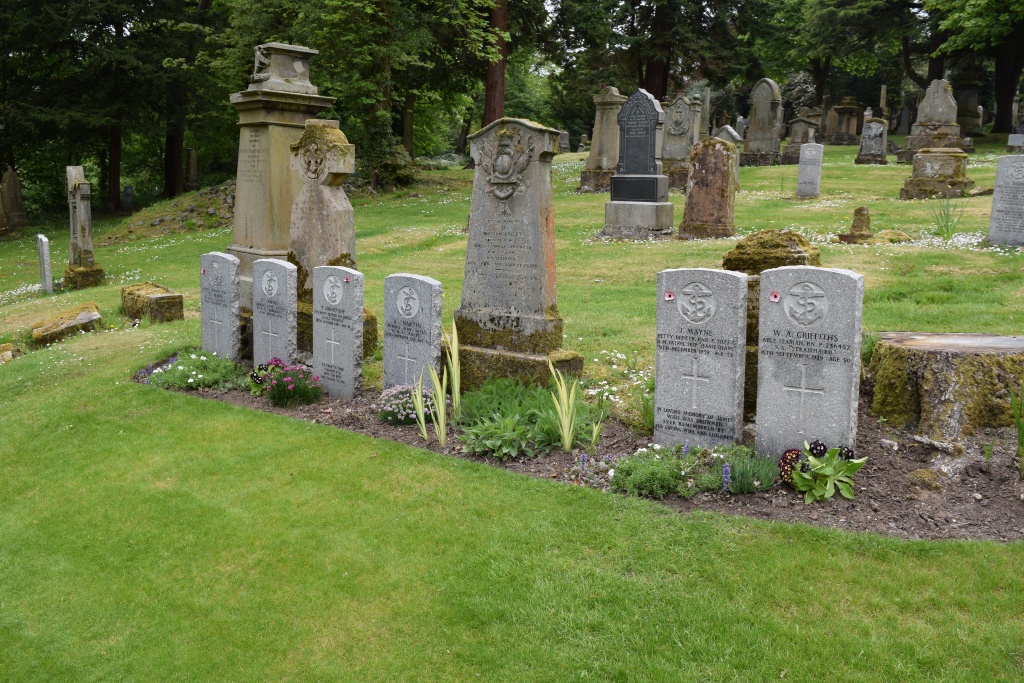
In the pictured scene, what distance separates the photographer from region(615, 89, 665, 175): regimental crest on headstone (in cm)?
1822

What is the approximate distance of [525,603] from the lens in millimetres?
4672

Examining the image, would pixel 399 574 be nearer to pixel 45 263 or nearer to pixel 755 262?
pixel 755 262

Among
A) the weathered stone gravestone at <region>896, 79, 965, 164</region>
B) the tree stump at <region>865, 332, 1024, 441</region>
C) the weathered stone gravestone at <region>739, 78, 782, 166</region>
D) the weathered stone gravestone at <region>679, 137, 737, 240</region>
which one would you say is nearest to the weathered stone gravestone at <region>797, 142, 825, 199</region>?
the weathered stone gravestone at <region>679, 137, 737, 240</region>

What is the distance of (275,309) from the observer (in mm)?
8609

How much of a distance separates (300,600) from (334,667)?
70cm

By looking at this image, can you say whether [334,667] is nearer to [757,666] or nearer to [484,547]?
[484,547]

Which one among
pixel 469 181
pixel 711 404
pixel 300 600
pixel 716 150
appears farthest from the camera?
pixel 469 181

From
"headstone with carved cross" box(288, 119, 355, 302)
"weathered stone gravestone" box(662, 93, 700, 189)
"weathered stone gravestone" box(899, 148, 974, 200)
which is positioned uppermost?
"weathered stone gravestone" box(662, 93, 700, 189)

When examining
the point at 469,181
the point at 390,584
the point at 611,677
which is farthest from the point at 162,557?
the point at 469,181

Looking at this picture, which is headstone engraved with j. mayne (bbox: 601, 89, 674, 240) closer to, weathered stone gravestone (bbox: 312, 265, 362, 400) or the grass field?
the grass field

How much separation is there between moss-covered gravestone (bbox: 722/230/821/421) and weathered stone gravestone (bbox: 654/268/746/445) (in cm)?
40

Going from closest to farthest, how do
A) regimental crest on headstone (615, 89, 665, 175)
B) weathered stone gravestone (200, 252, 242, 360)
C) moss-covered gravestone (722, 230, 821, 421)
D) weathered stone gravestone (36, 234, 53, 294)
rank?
1. moss-covered gravestone (722, 230, 821, 421)
2. weathered stone gravestone (200, 252, 242, 360)
3. weathered stone gravestone (36, 234, 53, 294)
4. regimental crest on headstone (615, 89, 665, 175)

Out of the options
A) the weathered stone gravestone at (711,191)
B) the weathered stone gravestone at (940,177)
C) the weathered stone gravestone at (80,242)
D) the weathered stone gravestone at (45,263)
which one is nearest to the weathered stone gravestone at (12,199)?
the weathered stone gravestone at (45,263)

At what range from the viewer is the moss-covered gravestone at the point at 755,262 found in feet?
21.3
